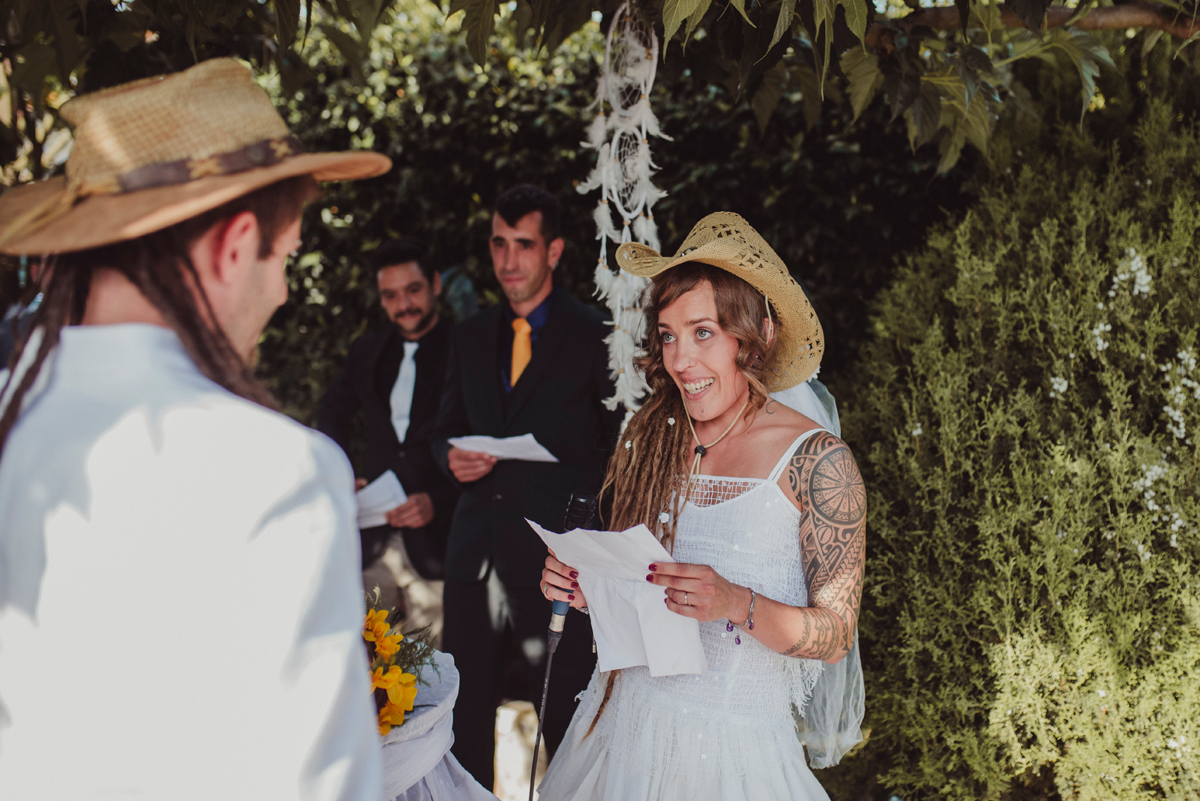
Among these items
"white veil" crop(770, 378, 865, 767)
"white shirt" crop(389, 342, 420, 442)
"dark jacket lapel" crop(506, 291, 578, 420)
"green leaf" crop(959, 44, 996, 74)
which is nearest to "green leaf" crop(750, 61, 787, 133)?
"green leaf" crop(959, 44, 996, 74)

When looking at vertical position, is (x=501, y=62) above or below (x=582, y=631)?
above

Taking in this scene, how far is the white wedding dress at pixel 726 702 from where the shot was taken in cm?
191

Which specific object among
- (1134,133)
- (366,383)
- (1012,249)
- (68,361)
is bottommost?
(366,383)

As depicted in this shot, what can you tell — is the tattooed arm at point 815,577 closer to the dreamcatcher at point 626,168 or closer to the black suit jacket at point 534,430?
the dreamcatcher at point 626,168

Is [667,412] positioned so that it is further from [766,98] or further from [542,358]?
[766,98]

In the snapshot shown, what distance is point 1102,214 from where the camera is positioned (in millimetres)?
2932

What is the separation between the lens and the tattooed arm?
1.73 metres

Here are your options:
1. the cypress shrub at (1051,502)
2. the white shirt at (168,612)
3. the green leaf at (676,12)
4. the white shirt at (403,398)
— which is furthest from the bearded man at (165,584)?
the white shirt at (403,398)

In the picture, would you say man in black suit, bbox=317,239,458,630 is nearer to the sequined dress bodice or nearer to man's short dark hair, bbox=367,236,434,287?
man's short dark hair, bbox=367,236,434,287

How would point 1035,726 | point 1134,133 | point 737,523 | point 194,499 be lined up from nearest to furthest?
point 194,499
point 737,523
point 1035,726
point 1134,133

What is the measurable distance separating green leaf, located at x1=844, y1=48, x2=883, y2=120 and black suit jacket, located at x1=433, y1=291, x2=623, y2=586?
1294 millimetres

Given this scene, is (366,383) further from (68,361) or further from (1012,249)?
(68,361)

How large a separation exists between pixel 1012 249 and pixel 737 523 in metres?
1.81

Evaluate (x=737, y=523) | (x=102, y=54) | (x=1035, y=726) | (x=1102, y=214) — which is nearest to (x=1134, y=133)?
(x=1102, y=214)
